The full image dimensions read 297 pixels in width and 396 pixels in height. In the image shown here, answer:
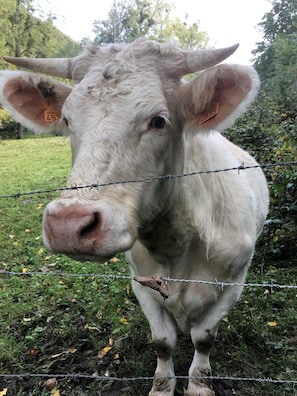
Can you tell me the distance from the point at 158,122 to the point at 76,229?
68 cm

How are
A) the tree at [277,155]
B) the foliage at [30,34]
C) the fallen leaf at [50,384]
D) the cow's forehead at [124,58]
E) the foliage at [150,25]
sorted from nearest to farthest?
the cow's forehead at [124,58], the fallen leaf at [50,384], the tree at [277,155], the foliage at [30,34], the foliage at [150,25]

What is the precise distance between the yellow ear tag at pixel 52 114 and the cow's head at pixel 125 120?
0.10 m

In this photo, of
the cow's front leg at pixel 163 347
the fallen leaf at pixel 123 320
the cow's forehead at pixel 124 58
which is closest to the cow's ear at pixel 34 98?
the cow's forehead at pixel 124 58

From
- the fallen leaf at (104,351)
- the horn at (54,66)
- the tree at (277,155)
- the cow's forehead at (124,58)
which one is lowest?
the fallen leaf at (104,351)

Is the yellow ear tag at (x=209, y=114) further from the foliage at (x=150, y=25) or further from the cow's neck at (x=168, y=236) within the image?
the foliage at (x=150, y=25)

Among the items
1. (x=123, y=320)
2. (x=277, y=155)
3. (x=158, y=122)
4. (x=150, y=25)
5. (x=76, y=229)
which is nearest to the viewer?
(x=76, y=229)

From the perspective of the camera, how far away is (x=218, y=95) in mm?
1994

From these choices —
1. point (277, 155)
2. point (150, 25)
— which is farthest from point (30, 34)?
point (277, 155)

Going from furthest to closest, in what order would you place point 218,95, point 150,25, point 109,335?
point 150,25, point 109,335, point 218,95

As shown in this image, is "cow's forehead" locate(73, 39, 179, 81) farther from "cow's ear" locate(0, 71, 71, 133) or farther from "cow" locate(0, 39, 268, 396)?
"cow's ear" locate(0, 71, 71, 133)

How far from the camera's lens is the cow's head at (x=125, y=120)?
1560mm

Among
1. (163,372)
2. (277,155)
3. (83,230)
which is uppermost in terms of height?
(83,230)

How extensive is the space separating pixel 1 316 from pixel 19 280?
77 centimetres

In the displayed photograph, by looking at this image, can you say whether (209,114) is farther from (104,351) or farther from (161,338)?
(104,351)
